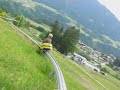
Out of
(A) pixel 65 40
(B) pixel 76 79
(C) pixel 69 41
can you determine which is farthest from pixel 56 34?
(B) pixel 76 79

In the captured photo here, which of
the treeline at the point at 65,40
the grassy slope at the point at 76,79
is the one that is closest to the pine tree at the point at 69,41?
the treeline at the point at 65,40

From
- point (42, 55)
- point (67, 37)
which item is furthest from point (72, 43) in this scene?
point (42, 55)

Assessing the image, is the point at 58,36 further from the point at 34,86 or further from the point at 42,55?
the point at 34,86

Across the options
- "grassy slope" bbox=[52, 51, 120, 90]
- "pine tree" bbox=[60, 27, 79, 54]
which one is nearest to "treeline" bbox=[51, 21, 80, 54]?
"pine tree" bbox=[60, 27, 79, 54]

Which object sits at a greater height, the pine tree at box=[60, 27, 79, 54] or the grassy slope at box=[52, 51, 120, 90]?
the grassy slope at box=[52, 51, 120, 90]

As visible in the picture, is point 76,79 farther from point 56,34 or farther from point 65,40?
point 56,34

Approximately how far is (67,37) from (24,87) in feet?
318

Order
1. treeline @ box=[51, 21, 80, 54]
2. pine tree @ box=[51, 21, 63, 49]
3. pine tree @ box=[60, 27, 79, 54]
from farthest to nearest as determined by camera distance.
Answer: pine tree @ box=[51, 21, 63, 49]
pine tree @ box=[60, 27, 79, 54]
treeline @ box=[51, 21, 80, 54]

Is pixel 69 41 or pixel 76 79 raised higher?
pixel 76 79

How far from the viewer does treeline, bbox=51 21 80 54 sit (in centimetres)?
10456

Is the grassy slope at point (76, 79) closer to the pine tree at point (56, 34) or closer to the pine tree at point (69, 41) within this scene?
the pine tree at point (69, 41)

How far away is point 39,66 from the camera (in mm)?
21984

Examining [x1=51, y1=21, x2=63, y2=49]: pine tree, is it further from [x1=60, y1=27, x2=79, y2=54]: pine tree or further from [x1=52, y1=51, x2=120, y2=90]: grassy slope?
[x1=52, y1=51, x2=120, y2=90]: grassy slope

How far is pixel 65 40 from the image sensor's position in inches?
4195
